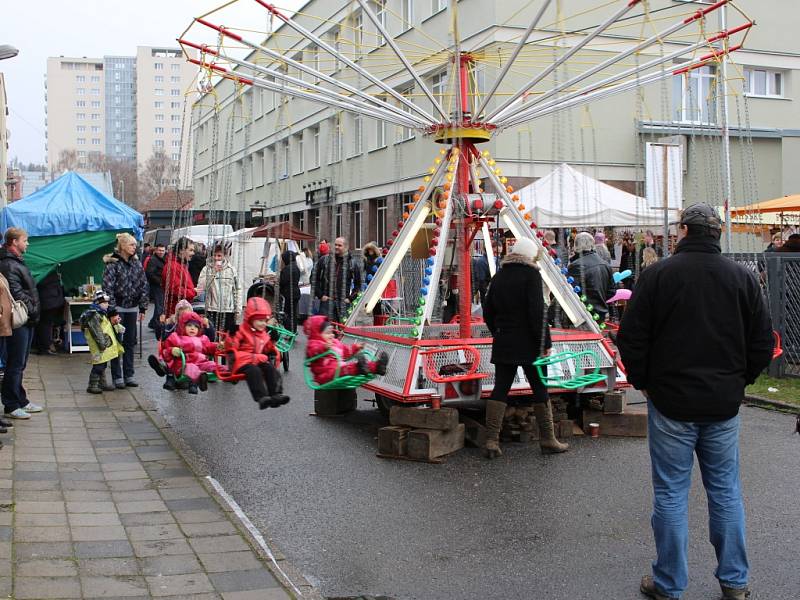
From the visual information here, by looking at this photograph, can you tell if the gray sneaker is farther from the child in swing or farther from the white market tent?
the white market tent

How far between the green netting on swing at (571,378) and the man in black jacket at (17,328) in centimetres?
525

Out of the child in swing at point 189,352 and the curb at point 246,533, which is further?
the child in swing at point 189,352

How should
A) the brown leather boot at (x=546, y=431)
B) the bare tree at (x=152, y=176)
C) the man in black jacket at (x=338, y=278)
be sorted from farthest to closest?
1. the bare tree at (x=152, y=176)
2. the man in black jacket at (x=338, y=278)
3. the brown leather boot at (x=546, y=431)

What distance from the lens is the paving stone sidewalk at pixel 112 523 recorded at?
4895mm

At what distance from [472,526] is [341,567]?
1177 millimetres

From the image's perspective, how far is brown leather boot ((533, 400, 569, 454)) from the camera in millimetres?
8375

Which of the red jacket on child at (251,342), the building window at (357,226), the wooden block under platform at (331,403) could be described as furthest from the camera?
the building window at (357,226)

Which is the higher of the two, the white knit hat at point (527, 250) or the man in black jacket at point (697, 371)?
the white knit hat at point (527, 250)

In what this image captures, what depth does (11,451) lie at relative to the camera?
26.4 feet

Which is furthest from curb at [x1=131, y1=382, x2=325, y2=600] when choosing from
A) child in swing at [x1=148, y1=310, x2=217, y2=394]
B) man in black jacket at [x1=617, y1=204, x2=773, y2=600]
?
man in black jacket at [x1=617, y1=204, x2=773, y2=600]

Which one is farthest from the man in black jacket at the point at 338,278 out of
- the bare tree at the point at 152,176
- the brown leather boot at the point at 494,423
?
the bare tree at the point at 152,176

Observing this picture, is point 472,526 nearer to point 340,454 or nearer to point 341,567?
point 341,567

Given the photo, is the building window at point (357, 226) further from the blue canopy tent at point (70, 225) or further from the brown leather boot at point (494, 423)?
the brown leather boot at point (494, 423)

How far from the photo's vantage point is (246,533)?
5852 mm
